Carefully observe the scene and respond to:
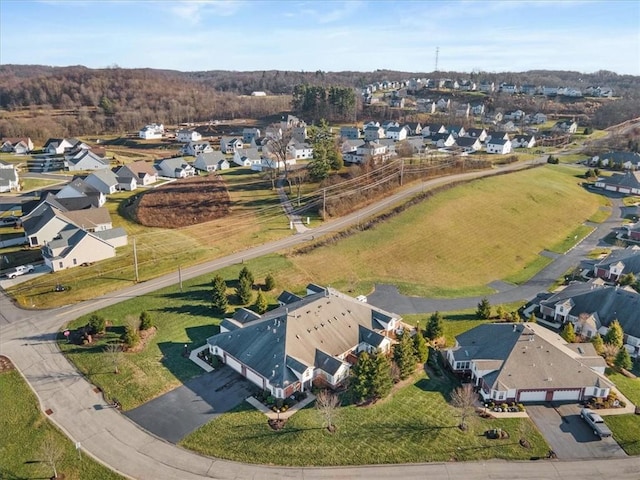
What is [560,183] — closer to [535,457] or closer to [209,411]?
[535,457]

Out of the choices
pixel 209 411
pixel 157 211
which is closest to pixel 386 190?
pixel 157 211

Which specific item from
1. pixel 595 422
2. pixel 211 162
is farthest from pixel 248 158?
pixel 595 422

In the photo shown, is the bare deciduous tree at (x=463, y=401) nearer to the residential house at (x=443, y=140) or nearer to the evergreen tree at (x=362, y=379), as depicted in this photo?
the evergreen tree at (x=362, y=379)

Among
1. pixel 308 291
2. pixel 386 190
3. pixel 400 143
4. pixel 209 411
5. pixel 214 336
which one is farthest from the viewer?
pixel 400 143

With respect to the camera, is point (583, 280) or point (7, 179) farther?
point (7, 179)

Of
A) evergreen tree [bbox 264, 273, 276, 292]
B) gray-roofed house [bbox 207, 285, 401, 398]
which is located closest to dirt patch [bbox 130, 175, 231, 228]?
evergreen tree [bbox 264, 273, 276, 292]
